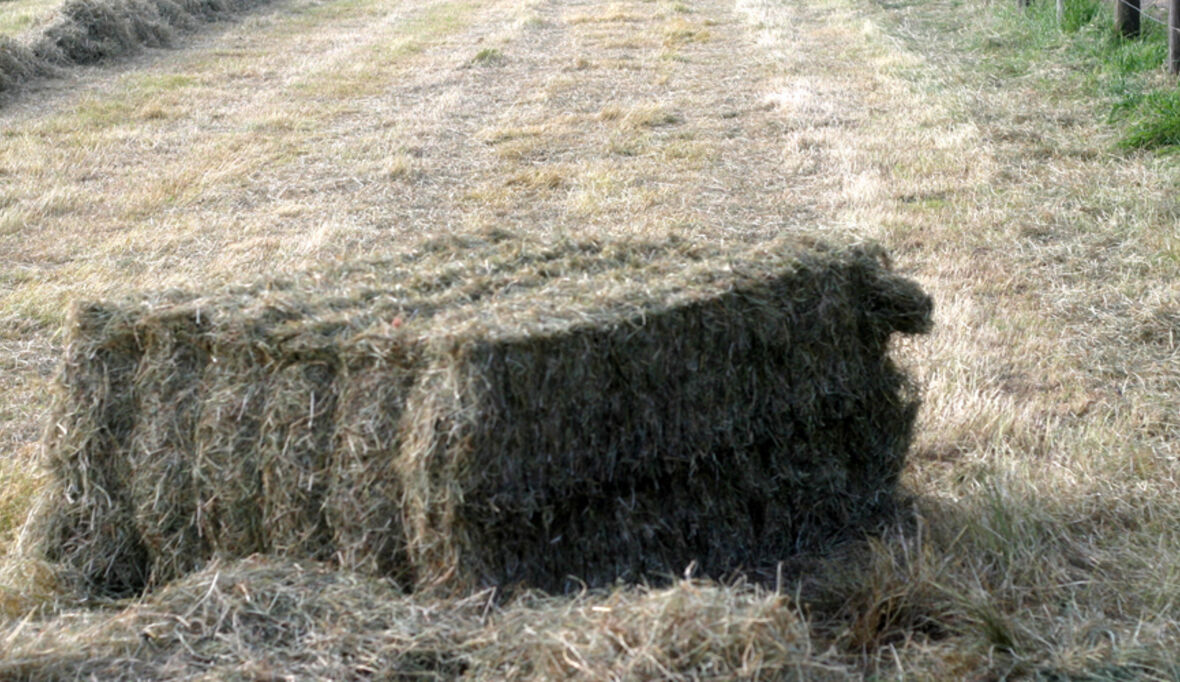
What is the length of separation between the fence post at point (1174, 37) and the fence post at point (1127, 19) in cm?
150

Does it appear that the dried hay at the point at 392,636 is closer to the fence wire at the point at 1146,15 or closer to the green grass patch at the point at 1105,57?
the green grass patch at the point at 1105,57

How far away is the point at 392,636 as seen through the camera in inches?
126

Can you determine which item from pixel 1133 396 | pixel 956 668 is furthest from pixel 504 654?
pixel 1133 396

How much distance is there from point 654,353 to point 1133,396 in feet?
8.23

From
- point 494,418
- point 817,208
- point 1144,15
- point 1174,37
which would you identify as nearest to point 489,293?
point 494,418

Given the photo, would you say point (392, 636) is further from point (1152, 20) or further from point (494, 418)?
point (1152, 20)

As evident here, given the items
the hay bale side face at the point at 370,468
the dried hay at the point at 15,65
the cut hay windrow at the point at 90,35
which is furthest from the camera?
the cut hay windrow at the point at 90,35

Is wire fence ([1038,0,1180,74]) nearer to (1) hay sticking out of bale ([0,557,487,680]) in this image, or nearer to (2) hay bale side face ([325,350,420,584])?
(2) hay bale side face ([325,350,420,584])

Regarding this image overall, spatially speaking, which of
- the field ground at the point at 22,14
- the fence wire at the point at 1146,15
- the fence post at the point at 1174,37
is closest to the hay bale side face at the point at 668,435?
the fence post at the point at 1174,37

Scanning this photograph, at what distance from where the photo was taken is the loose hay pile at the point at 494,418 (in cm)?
334

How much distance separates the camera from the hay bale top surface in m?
3.51

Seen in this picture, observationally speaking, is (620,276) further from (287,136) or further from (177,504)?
(287,136)

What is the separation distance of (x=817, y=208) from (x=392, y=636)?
5.50 metres

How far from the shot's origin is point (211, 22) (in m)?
18.0
